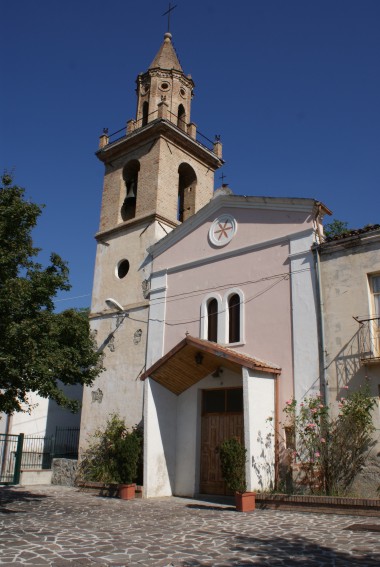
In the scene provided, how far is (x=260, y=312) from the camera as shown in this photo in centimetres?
1428

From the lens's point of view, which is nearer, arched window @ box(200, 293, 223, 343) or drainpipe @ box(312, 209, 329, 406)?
drainpipe @ box(312, 209, 329, 406)

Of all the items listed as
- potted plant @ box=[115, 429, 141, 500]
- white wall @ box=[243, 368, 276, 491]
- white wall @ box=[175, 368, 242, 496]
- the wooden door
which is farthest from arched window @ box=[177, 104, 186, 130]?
potted plant @ box=[115, 429, 141, 500]

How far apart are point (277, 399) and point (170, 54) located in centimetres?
1698

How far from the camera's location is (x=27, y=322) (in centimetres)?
1047

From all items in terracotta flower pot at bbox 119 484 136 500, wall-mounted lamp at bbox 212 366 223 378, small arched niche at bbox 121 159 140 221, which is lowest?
terracotta flower pot at bbox 119 484 136 500

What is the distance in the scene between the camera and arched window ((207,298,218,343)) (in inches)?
603

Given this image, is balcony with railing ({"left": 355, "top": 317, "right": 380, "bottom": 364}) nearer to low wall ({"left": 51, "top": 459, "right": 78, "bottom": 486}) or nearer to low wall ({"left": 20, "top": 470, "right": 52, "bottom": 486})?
low wall ({"left": 51, "top": 459, "right": 78, "bottom": 486})

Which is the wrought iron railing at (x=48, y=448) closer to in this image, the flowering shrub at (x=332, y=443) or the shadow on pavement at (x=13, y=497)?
the shadow on pavement at (x=13, y=497)

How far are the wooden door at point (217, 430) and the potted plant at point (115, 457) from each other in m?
1.87

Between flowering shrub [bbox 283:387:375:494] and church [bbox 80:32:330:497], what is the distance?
63 centimetres

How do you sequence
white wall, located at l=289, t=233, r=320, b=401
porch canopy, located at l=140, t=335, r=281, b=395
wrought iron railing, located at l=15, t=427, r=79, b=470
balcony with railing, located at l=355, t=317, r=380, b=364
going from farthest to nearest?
wrought iron railing, located at l=15, t=427, r=79, b=470 → porch canopy, located at l=140, t=335, r=281, b=395 → white wall, located at l=289, t=233, r=320, b=401 → balcony with railing, located at l=355, t=317, r=380, b=364

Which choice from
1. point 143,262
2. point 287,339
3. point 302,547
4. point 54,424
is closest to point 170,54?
point 143,262

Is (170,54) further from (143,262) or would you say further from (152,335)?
(152,335)

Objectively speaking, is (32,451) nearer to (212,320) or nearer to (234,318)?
(212,320)
